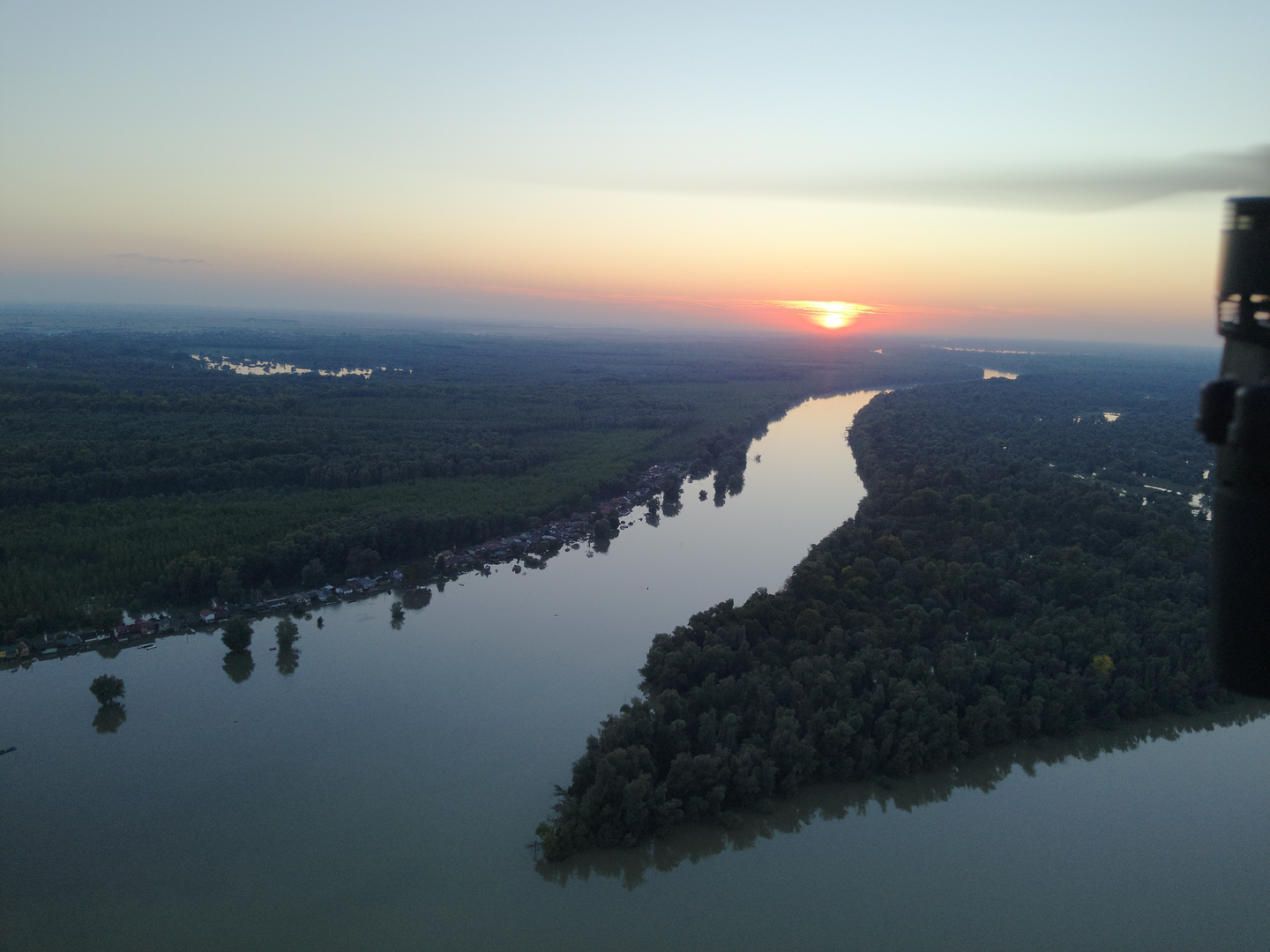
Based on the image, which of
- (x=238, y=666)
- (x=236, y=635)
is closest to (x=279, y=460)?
(x=236, y=635)

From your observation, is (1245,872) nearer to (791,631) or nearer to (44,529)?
(791,631)

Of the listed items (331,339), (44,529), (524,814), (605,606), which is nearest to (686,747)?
(524,814)

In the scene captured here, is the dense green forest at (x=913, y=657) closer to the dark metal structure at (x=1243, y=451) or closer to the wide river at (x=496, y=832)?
the wide river at (x=496, y=832)

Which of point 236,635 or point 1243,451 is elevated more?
point 1243,451

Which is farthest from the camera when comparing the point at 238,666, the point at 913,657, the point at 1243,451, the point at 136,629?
the point at 136,629

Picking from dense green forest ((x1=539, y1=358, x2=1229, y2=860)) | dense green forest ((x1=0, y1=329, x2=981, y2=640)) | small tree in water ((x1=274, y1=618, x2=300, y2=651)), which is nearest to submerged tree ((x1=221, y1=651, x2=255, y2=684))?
small tree in water ((x1=274, y1=618, x2=300, y2=651))

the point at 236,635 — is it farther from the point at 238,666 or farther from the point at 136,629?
the point at 136,629

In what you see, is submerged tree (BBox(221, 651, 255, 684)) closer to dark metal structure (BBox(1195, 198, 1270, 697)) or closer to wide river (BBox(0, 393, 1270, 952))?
wide river (BBox(0, 393, 1270, 952))
